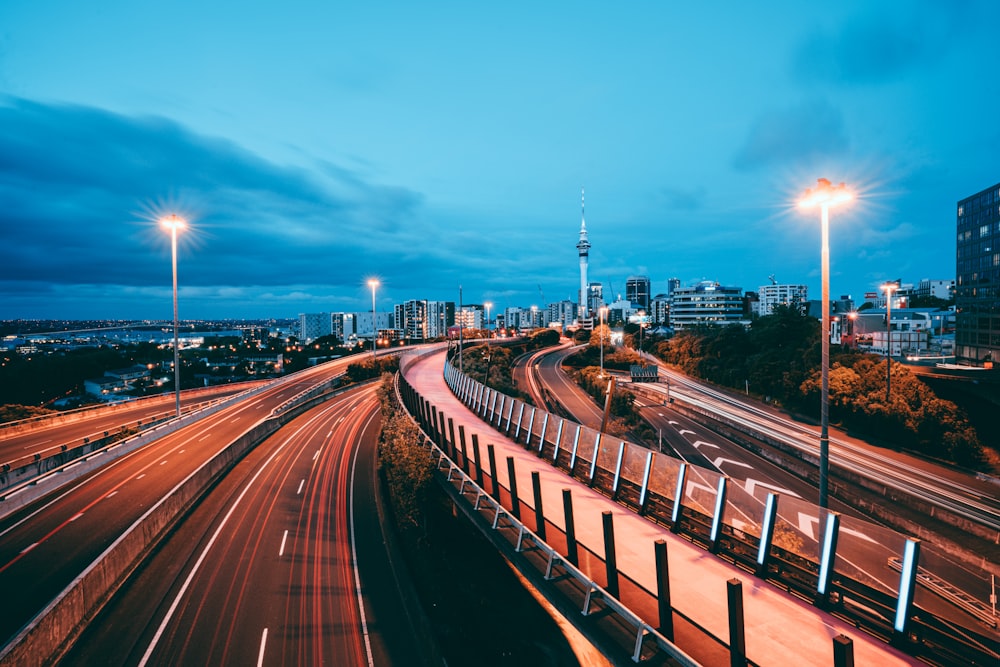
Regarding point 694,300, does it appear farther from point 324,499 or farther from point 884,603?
point 884,603

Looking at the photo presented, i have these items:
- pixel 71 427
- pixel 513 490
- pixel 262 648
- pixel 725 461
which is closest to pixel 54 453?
pixel 71 427

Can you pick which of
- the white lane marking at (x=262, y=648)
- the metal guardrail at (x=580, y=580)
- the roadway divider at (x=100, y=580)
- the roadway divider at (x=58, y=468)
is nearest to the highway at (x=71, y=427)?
the roadway divider at (x=58, y=468)

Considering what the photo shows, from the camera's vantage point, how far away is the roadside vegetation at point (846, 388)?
30089mm

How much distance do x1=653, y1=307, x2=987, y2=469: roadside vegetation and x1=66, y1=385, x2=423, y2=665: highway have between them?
3693 centimetres

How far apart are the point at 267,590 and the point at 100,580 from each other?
5.74m

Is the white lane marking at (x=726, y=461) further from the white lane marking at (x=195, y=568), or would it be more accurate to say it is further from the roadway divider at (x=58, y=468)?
the roadway divider at (x=58, y=468)

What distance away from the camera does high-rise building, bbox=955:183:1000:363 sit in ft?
180

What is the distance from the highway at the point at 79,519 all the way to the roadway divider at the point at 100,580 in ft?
1.82

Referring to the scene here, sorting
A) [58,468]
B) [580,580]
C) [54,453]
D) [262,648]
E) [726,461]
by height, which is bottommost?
[262,648]

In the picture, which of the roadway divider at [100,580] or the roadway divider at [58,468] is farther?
the roadway divider at [58,468]

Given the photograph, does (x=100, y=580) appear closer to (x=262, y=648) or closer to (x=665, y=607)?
(x=262, y=648)

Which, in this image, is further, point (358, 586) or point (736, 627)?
point (358, 586)

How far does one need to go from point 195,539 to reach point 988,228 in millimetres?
96803

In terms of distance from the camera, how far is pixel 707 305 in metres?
133
